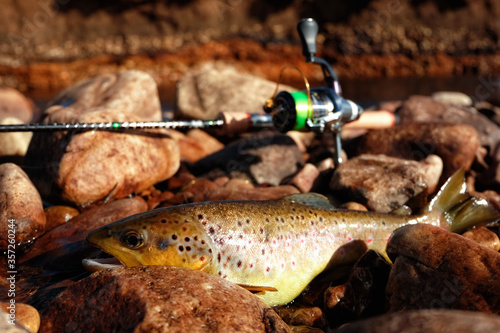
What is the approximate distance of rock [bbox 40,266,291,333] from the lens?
6.82 ft

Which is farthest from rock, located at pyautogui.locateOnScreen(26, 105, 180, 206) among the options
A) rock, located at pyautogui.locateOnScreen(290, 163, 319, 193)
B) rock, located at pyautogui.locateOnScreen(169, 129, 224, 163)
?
rock, located at pyautogui.locateOnScreen(290, 163, 319, 193)

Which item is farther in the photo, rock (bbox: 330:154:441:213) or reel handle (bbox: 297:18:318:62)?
reel handle (bbox: 297:18:318:62)

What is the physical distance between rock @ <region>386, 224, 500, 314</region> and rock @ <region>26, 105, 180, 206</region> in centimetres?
263

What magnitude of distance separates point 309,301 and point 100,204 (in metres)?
2.24

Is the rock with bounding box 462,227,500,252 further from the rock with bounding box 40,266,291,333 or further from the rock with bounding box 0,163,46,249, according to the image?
the rock with bounding box 0,163,46,249

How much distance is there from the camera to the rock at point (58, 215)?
12.4 ft

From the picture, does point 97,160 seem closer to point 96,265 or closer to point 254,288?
point 96,265

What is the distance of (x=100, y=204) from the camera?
4.10 m

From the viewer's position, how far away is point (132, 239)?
8.30ft

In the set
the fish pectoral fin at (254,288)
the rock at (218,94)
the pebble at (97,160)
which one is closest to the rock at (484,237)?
the fish pectoral fin at (254,288)

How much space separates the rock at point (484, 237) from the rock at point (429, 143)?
1.20 metres

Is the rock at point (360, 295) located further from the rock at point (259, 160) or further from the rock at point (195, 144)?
the rock at point (195, 144)

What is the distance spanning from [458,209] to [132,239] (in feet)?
8.08

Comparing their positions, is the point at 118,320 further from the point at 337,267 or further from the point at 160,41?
the point at 160,41
